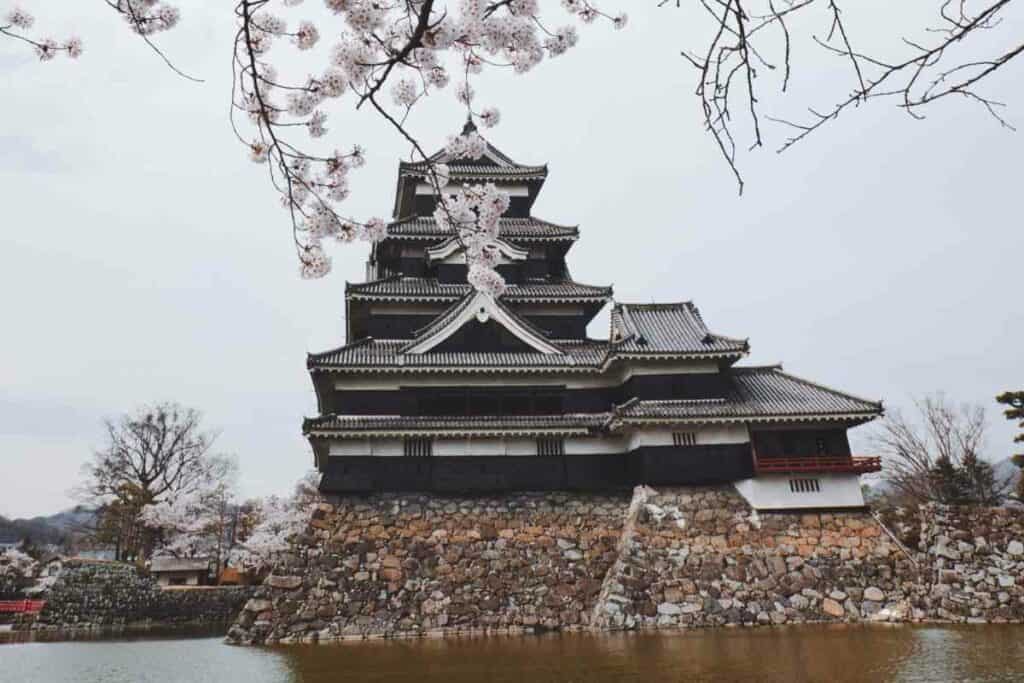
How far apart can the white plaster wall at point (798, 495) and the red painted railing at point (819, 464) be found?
0.27 meters

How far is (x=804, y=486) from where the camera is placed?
49.2 feet

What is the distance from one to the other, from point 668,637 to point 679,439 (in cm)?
496

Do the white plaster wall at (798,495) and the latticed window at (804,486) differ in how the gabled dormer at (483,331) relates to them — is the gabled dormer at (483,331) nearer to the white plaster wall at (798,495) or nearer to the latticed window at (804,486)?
the white plaster wall at (798,495)

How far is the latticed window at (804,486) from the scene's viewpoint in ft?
49.0

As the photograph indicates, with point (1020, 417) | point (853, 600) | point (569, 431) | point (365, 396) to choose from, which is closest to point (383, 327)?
point (365, 396)

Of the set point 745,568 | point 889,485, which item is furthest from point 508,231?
point 889,485

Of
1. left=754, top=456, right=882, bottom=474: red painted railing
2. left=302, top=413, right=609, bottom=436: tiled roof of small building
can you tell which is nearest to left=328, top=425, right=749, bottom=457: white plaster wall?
left=302, top=413, right=609, bottom=436: tiled roof of small building

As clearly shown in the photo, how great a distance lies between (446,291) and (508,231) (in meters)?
3.38

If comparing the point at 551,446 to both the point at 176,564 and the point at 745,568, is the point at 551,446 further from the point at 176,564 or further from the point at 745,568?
the point at 176,564

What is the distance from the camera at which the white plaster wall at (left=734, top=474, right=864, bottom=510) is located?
14.8 m

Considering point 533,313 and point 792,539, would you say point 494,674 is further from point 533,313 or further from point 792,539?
point 533,313

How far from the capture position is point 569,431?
1526 centimetres

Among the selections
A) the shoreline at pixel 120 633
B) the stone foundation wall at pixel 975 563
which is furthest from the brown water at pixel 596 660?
the shoreline at pixel 120 633

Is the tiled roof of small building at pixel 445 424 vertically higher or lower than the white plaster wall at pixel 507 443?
higher
